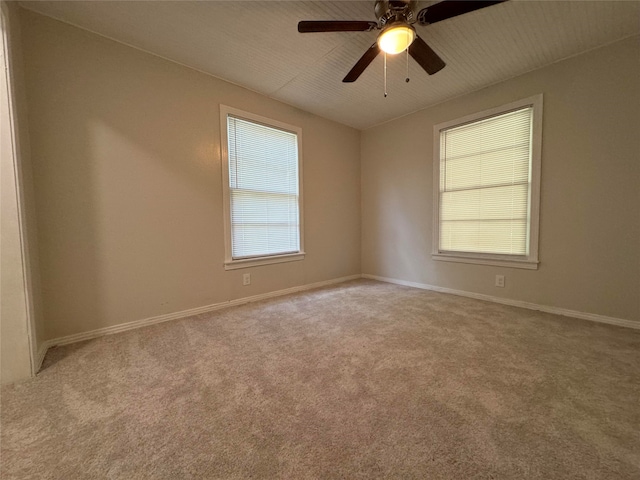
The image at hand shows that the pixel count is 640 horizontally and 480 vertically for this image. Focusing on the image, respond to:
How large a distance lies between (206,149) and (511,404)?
3.23 metres

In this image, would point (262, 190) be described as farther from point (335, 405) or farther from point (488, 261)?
point (488, 261)

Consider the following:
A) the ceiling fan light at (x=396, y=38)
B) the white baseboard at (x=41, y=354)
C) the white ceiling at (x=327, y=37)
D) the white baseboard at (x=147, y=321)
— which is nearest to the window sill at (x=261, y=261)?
the white baseboard at (x=147, y=321)

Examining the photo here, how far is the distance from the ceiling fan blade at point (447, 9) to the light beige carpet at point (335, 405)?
218 cm

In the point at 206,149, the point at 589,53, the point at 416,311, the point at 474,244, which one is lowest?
the point at 416,311

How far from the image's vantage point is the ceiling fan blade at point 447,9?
1.41 m

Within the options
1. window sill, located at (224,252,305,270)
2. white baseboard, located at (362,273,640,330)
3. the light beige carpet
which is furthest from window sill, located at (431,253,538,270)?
window sill, located at (224,252,305,270)

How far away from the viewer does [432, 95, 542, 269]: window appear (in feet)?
8.74

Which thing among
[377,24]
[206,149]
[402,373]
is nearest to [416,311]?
[402,373]

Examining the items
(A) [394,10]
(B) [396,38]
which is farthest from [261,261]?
(A) [394,10]

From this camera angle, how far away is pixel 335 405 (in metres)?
1.27

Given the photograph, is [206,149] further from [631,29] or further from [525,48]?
[631,29]

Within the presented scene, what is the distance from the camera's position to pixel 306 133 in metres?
3.56

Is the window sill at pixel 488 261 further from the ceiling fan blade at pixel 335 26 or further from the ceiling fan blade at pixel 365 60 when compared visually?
the ceiling fan blade at pixel 335 26

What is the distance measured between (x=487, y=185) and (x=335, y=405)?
3038mm
